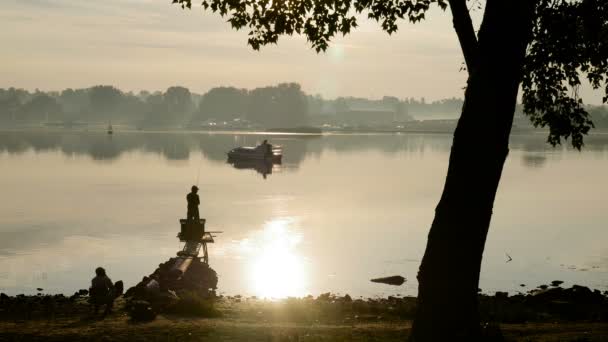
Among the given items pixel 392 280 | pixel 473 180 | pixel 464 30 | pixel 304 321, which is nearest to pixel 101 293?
pixel 304 321

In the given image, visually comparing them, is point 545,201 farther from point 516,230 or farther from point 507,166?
point 507,166

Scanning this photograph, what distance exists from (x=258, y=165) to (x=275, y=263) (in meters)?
74.0

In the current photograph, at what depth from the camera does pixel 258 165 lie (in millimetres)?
107625

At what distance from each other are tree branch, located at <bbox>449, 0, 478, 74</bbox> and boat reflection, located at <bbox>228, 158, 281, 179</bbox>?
8160 centimetres

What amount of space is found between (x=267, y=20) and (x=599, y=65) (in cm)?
955

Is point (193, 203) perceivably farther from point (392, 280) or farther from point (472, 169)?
point (472, 169)

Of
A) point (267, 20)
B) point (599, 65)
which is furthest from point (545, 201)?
point (267, 20)

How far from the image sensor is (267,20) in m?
17.2

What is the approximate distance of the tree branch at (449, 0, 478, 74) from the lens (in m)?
13.7

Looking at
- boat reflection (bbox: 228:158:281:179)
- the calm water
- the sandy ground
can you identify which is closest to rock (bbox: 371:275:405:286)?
the calm water

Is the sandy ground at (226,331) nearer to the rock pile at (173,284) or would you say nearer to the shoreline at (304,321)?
the shoreline at (304,321)

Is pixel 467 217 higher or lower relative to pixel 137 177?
higher

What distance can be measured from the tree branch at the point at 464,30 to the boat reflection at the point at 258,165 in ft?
268

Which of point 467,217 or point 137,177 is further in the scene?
point 137,177
